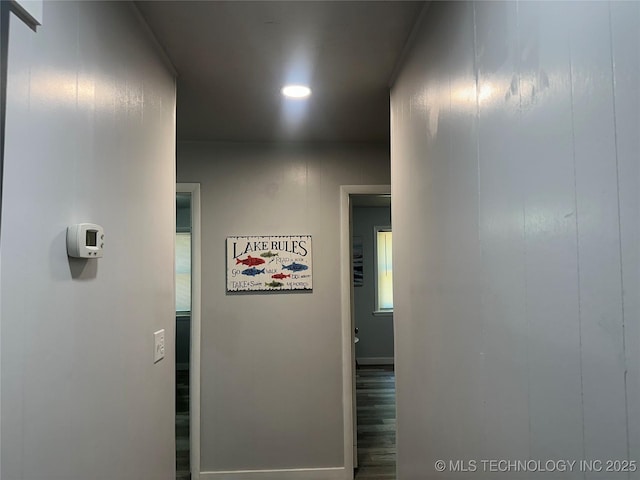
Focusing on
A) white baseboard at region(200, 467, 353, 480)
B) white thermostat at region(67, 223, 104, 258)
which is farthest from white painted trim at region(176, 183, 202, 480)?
white thermostat at region(67, 223, 104, 258)

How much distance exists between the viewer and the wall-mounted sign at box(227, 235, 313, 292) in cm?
304

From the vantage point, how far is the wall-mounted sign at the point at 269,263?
3.04 metres

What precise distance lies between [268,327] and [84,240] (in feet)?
6.84

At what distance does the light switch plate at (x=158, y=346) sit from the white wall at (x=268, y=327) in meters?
1.29

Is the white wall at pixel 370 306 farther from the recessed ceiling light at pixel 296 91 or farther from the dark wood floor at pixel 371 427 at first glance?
the recessed ceiling light at pixel 296 91

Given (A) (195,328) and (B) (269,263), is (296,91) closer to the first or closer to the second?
(B) (269,263)

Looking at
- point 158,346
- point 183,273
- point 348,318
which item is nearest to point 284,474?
point 348,318

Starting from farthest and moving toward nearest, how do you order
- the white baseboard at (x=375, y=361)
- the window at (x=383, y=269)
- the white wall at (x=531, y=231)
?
the window at (x=383, y=269) < the white baseboard at (x=375, y=361) < the white wall at (x=531, y=231)

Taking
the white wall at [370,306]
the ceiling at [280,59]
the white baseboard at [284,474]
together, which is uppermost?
the ceiling at [280,59]

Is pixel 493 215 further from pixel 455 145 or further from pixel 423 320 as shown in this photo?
pixel 423 320

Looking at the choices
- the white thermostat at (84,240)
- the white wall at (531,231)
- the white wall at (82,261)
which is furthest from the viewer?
the white thermostat at (84,240)

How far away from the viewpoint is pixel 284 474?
117 inches

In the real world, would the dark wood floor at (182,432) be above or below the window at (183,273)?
below

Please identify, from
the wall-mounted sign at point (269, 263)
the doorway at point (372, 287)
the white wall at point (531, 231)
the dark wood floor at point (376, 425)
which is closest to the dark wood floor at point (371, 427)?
the dark wood floor at point (376, 425)
